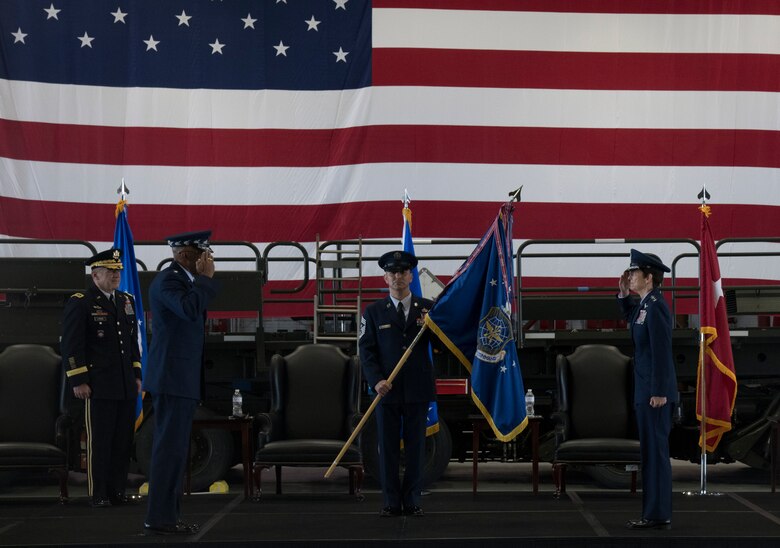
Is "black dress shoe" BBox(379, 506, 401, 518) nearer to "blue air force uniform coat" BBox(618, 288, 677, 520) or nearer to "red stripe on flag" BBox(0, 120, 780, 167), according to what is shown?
"blue air force uniform coat" BBox(618, 288, 677, 520)

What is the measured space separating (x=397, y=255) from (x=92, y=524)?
8.08 ft

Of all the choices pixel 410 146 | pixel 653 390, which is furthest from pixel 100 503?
pixel 410 146

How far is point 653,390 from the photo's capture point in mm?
6355

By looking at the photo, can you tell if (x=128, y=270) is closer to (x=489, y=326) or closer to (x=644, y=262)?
(x=489, y=326)

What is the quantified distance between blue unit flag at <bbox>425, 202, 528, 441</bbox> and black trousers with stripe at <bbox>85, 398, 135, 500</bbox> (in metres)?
2.33

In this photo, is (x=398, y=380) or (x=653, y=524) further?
(x=398, y=380)

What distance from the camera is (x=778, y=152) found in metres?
10.7

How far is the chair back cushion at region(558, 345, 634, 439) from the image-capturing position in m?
8.28

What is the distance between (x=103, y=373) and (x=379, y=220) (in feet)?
12.0

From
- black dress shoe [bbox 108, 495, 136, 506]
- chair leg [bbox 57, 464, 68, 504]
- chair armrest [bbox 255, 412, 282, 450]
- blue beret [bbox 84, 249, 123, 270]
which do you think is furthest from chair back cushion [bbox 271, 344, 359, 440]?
chair leg [bbox 57, 464, 68, 504]

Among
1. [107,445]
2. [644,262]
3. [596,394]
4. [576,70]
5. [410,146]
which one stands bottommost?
[107,445]

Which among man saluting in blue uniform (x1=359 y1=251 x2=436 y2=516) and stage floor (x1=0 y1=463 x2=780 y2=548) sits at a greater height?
man saluting in blue uniform (x1=359 y1=251 x2=436 y2=516)

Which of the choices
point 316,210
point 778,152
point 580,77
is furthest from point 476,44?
point 778,152

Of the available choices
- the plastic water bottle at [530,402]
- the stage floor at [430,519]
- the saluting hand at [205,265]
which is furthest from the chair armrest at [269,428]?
the saluting hand at [205,265]
